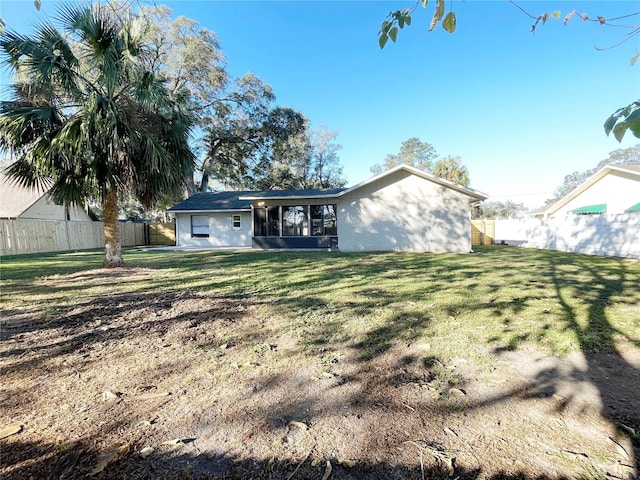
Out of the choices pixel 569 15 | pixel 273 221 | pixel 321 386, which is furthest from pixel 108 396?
pixel 273 221

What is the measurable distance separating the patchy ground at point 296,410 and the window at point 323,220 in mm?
12018

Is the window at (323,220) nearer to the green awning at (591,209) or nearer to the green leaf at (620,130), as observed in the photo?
the green leaf at (620,130)

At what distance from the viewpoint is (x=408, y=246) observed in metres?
14.3

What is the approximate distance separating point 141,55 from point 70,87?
6.06 ft

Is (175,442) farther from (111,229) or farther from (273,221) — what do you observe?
(273,221)

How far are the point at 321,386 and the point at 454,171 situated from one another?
32729mm

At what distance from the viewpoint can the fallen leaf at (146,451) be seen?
1.68 meters

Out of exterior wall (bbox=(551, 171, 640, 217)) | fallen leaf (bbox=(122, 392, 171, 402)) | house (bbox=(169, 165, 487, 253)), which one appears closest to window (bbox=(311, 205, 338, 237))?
house (bbox=(169, 165, 487, 253))

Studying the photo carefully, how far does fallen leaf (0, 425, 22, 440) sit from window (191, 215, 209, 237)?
1778 centimetres

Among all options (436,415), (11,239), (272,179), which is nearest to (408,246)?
(436,415)

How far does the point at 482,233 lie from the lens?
19.9m

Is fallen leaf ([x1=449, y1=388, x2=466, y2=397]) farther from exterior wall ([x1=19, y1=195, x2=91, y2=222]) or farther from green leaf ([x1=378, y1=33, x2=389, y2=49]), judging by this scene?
exterior wall ([x1=19, y1=195, x2=91, y2=222])

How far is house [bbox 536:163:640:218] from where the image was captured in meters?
14.2

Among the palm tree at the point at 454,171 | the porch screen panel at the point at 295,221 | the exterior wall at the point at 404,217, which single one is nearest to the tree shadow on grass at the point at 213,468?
the exterior wall at the point at 404,217
